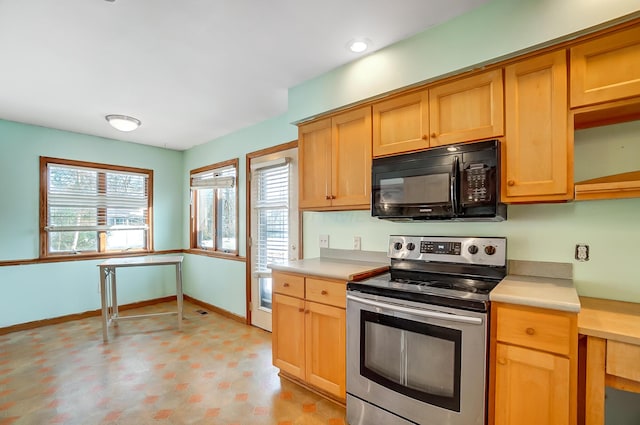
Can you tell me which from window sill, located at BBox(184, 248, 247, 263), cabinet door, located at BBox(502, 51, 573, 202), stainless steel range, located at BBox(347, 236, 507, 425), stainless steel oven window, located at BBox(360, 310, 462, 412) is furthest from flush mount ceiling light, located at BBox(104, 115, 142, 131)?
cabinet door, located at BBox(502, 51, 573, 202)

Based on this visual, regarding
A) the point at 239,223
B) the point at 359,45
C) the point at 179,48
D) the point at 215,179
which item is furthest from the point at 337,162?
the point at 215,179

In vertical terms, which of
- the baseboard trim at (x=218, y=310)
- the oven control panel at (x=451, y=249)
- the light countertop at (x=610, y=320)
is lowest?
the baseboard trim at (x=218, y=310)

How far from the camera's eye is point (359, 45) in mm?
2119

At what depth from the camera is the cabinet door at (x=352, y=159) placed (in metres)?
2.35

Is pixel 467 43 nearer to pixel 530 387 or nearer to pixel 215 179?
pixel 530 387

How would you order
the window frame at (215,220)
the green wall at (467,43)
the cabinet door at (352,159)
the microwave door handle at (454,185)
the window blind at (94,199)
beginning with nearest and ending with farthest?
1. the green wall at (467,43)
2. the microwave door handle at (454,185)
3. the cabinet door at (352,159)
4. the window blind at (94,199)
5. the window frame at (215,220)

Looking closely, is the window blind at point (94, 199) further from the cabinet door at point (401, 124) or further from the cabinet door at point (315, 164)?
the cabinet door at point (401, 124)

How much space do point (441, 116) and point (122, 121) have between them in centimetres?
325

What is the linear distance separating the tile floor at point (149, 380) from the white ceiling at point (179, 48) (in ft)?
8.30

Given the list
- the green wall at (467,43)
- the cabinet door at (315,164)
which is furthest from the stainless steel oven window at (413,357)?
the green wall at (467,43)

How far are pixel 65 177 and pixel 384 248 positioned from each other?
14.1ft

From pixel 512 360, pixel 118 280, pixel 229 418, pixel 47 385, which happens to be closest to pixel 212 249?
pixel 118 280

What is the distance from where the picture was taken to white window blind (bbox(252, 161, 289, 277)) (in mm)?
3514

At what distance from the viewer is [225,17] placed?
183 cm
